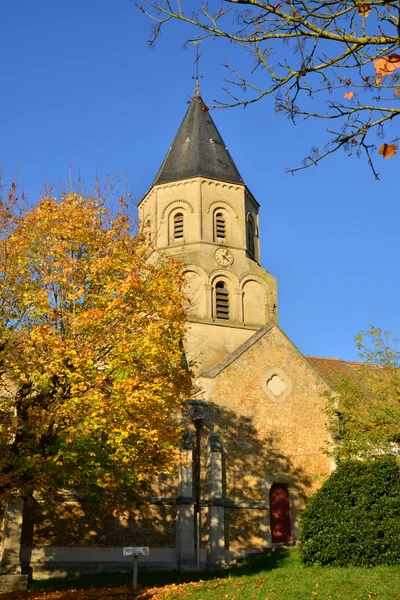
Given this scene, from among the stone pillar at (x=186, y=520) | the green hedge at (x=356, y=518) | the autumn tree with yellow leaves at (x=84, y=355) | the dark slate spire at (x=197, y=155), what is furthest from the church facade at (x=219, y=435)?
the green hedge at (x=356, y=518)

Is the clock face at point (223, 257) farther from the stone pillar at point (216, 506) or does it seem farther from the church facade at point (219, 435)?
Result: the stone pillar at point (216, 506)

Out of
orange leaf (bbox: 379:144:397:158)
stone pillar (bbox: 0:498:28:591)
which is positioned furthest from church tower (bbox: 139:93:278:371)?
orange leaf (bbox: 379:144:397:158)

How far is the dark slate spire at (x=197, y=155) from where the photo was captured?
29891 millimetres

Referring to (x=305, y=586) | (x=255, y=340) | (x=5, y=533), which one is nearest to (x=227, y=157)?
(x=255, y=340)

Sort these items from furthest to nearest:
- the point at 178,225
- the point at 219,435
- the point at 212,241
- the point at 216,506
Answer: the point at 178,225, the point at 212,241, the point at 219,435, the point at 216,506

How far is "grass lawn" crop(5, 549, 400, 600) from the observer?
458 inches

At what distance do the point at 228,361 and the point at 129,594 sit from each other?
989 cm

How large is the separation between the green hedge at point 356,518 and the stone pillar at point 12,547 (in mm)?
7185

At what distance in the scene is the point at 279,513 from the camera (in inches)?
866

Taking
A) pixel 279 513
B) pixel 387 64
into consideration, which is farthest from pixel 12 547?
pixel 387 64

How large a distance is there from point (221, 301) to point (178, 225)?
166 inches

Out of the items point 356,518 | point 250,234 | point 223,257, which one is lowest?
point 356,518

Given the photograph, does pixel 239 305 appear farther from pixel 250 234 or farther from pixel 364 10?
pixel 364 10

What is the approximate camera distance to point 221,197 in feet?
96.7
